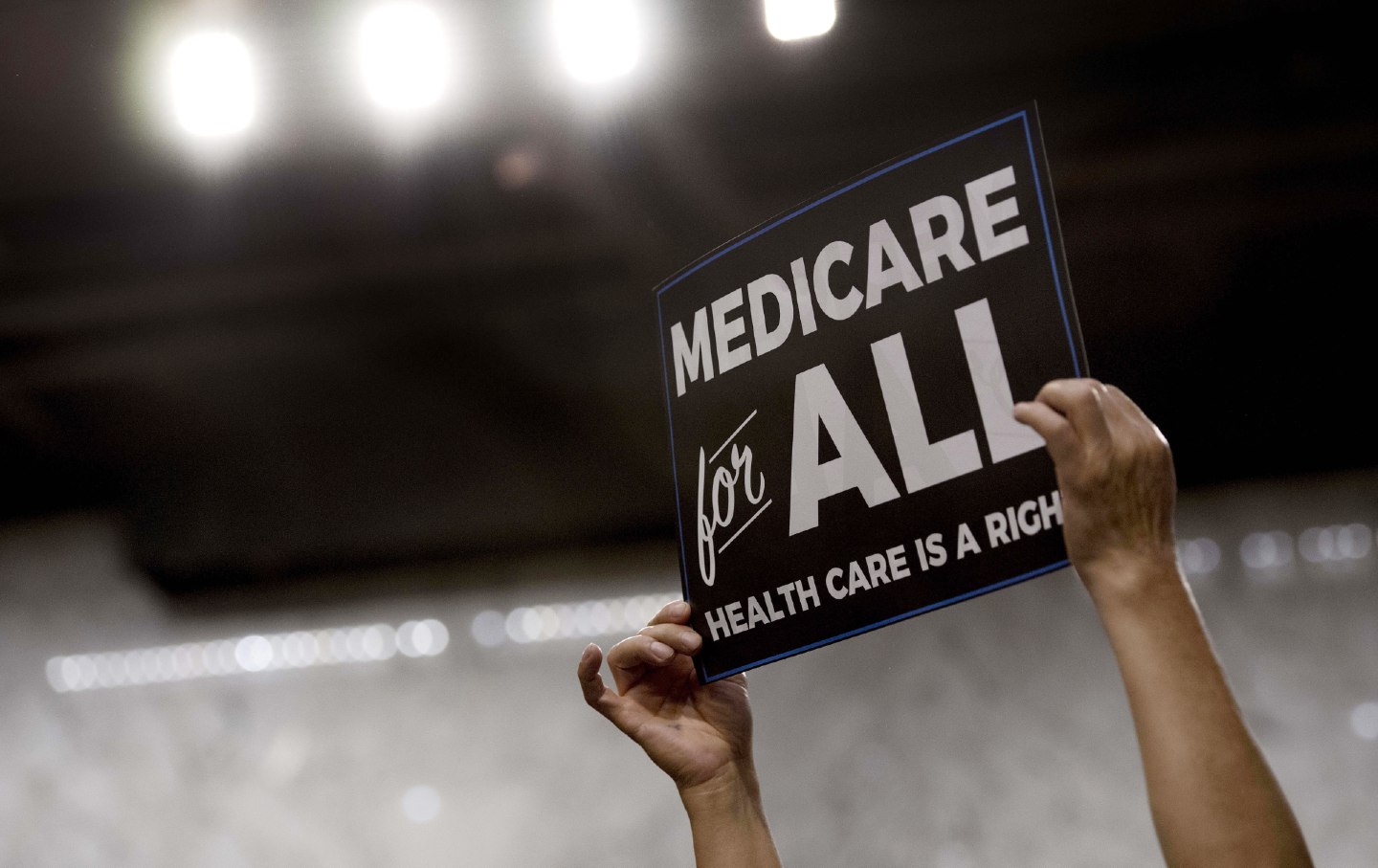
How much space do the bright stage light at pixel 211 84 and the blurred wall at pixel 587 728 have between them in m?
1.70

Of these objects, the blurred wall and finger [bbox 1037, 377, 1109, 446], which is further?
the blurred wall

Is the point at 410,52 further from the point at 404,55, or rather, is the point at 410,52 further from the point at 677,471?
the point at 677,471

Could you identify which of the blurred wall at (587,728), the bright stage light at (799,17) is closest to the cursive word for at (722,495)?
the bright stage light at (799,17)

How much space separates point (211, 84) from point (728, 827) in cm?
194

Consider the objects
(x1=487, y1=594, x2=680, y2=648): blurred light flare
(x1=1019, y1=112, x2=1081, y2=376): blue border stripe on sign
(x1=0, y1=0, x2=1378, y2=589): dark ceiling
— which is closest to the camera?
(x1=1019, y1=112, x2=1081, y2=376): blue border stripe on sign

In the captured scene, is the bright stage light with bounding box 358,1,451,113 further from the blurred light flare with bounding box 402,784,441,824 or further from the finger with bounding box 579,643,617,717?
the blurred light flare with bounding box 402,784,441,824

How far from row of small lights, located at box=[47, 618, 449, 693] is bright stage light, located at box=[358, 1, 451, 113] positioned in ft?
6.17

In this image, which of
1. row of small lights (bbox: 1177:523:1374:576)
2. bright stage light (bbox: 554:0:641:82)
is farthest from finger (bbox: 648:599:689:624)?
row of small lights (bbox: 1177:523:1374:576)

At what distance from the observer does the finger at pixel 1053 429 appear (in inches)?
28.8

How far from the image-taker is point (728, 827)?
1063mm

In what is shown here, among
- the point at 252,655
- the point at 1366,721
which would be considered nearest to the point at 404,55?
the point at 252,655

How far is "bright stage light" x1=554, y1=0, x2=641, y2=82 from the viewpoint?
214 centimetres

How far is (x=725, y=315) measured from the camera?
1065 mm

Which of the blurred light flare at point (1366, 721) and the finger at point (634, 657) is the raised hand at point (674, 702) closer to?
the finger at point (634, 657)
